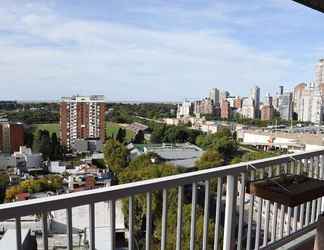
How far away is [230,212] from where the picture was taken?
1.93 meters

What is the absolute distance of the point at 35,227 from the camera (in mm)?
1292

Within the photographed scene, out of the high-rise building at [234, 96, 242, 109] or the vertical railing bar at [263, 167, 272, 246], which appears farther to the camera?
the high-rise building at [234, 96, 242, 109]

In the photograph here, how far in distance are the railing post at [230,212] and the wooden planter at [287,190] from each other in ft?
0.28

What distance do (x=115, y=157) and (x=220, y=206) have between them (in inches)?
1158

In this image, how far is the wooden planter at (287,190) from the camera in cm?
168

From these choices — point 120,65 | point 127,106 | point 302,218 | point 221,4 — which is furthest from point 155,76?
point 127,106

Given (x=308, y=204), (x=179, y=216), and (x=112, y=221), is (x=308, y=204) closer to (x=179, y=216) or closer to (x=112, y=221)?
(x=179, y=216)

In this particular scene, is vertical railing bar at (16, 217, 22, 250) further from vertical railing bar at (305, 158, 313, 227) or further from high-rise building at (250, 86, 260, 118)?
high-rise building at (250, 86, 260, 118)

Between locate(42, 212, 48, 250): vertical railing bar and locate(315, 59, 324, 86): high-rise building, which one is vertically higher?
locate(315, 59, 324, 86): high-rise building

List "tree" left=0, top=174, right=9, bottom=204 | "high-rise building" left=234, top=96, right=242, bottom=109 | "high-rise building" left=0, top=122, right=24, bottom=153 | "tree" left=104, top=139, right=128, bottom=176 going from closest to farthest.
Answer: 1. "tree" left=0, top=174, right=9, bottom=204
2. "tree" left=104, top=139, right=128, bottom=176
3. "high-rise building" left=0, top=122, right=24, bottom=153
4. "high-rise building" left=234, top=96, right=242, bottom=109

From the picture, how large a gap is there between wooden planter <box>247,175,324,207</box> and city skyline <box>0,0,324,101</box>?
4732 mm

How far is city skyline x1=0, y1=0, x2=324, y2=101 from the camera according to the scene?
34.3 ft

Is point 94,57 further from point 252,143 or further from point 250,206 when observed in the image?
point 250,206

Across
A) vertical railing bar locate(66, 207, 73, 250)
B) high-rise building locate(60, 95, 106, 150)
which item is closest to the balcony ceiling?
vertical railing bar locate(66, 207, 73, 250)
